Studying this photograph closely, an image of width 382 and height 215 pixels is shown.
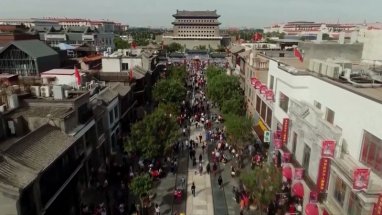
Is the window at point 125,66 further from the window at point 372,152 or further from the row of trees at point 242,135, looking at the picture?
the window at point 372,152

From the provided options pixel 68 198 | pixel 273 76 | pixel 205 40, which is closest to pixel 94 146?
pixel 68 198

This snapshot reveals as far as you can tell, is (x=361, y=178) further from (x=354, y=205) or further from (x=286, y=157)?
(x=286, y=157)

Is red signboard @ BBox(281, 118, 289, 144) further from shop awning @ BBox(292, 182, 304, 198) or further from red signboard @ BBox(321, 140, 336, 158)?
red signboard @ BBox(321, 140, 336, 158)

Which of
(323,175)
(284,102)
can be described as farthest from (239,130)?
(323,175)


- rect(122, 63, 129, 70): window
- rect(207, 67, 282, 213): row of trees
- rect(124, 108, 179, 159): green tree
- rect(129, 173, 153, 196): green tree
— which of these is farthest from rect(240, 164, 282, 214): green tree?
rect(122, 63, 129, 70): window

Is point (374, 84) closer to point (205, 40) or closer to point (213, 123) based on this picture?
point (213, 123)

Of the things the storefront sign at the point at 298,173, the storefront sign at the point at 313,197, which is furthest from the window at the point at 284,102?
the storefront sign at the point at 313,197
